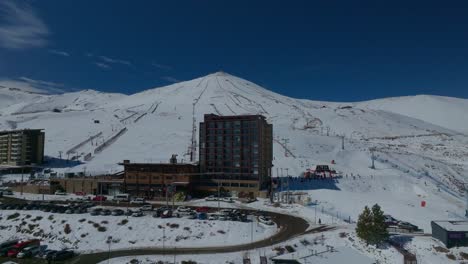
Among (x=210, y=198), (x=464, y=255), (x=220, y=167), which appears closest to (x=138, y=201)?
(x=210, y=198)

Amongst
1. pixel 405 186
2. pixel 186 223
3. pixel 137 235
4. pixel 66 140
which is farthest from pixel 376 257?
pixel 66 140

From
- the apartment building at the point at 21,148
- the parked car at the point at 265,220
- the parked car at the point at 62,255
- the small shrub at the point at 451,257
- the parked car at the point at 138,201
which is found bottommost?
the parked car at the point at 62,255

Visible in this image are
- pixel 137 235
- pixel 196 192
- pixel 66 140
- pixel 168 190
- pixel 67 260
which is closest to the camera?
pixel 67 260

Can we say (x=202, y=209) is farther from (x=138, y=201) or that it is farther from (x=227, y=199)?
(x=138, y=201)

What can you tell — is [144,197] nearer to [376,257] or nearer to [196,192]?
[196,192]

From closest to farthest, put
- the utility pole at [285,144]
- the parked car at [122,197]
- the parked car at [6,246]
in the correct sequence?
the parked car at [6,246] → the parked car at [122,197] → the utility pole at [285,144]

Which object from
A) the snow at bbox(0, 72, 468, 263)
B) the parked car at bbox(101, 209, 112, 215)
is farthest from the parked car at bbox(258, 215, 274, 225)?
the parked car at bbox(101, 209, 112, 215)

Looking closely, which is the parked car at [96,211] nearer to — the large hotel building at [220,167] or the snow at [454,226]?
the large hotel building at [220,167]

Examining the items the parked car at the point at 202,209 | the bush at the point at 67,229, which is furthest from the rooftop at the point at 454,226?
the bush at the point at 67,229
